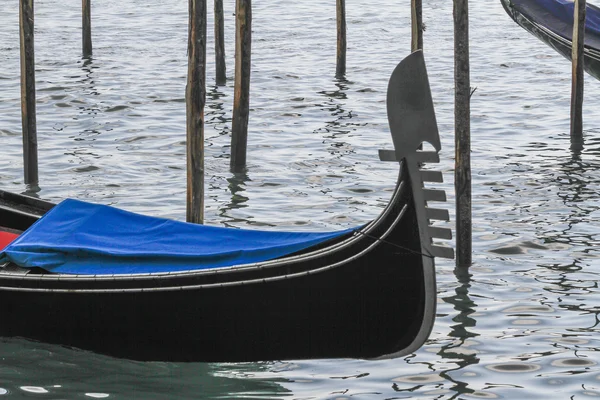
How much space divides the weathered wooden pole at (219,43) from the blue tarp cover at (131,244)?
284 inches

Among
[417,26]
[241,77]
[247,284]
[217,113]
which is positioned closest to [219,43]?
[217,113]

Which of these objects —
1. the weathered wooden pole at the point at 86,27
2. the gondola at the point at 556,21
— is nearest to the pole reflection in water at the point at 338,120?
the gondola at the point at 556,21

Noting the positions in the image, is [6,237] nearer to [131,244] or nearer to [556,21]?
[131,244]

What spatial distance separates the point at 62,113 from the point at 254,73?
136 inches

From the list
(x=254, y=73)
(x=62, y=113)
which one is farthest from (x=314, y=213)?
(x=254, y=73)

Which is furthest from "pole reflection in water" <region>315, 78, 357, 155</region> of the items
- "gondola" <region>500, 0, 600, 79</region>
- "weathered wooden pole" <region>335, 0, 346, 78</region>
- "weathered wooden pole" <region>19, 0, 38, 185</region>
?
"weathered wooden pole" <region>19, 0, 38, 185</region>

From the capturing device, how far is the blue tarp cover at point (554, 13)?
13.2 meters

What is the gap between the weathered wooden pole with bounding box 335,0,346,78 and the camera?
13955 mm

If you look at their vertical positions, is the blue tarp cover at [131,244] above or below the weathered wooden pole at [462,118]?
below

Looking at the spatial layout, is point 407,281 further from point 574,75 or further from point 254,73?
point 254,73

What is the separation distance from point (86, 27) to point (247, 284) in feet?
36.0

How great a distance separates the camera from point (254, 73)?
1535 cm

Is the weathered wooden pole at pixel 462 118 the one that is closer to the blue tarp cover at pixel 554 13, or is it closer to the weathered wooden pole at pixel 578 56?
the weathered wooden pole at pixel 578 56

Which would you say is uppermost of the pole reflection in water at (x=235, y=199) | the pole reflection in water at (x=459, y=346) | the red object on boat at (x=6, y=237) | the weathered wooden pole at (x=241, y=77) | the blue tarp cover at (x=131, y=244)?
the weathered wooden pole at (x=241, y=77)
